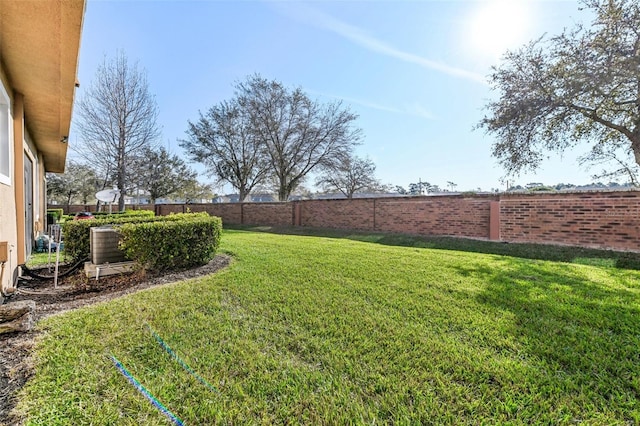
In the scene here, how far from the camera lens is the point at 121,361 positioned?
81.5 inches

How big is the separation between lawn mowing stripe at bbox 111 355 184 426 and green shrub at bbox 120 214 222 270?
2561 mm

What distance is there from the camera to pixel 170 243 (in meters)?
4.56

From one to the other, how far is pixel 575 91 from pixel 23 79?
476 inches

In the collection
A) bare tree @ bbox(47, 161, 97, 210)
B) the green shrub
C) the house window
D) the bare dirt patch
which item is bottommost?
the bare dirt patch

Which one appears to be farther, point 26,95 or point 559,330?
point 26,95

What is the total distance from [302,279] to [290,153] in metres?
16.9

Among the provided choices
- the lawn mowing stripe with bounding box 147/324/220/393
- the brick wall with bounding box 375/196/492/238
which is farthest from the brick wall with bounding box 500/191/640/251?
the lawn mowing stripe with bounding box 147/324/220/393

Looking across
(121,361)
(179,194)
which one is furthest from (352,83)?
(179,194)

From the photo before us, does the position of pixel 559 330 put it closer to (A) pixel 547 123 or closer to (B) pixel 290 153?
(A) pixel 547 123

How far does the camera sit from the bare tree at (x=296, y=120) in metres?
19.0

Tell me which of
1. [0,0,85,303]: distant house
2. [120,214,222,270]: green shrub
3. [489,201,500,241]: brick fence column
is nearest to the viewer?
[0,0,85,303]: distant house

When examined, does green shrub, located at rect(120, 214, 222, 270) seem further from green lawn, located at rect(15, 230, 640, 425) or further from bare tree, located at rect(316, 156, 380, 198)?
bare tree, located at rect(316, 156, 380, 198)

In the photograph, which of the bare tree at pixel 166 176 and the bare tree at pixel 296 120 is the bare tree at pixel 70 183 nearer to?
the bare tree at pixel 166 176

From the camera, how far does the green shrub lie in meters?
4.28
